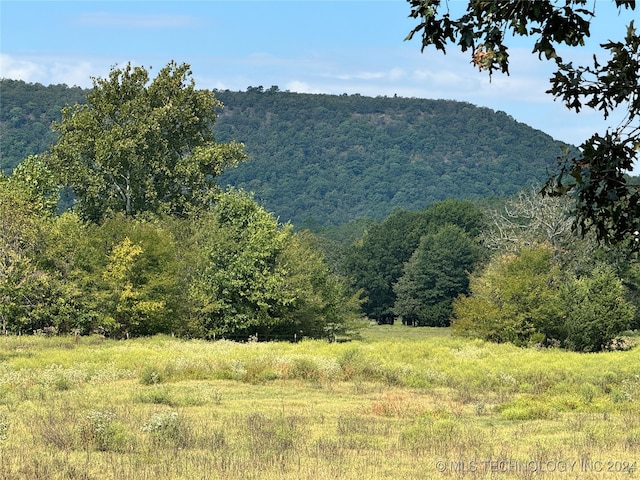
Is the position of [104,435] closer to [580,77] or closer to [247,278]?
[580,77]

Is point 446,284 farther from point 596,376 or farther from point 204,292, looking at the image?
point 596,376

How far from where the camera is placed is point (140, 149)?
64.8m

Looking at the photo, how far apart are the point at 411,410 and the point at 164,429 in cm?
785

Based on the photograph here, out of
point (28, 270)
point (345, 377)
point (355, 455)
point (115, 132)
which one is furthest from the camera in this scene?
point (115, 132)

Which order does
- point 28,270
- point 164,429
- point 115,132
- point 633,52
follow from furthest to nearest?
1. point 115,132
2. point 28,270
3. point 164,429
4. point 633,52

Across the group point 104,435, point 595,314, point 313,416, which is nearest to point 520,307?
point 595,314

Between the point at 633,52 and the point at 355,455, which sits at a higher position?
the point at 633,52

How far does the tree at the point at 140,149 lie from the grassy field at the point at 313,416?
88.1ft

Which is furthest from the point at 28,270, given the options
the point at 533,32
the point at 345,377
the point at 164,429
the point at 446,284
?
the point at 446,284

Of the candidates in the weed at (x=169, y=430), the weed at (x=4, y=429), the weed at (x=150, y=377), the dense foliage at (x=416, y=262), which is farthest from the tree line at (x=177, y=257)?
the weed at (x=169, y=430)

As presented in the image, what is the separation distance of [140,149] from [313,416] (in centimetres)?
4695

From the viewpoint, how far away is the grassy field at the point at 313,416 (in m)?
15.1

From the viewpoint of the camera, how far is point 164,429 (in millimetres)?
17766

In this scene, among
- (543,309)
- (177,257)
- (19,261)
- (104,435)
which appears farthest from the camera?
(177,257)
